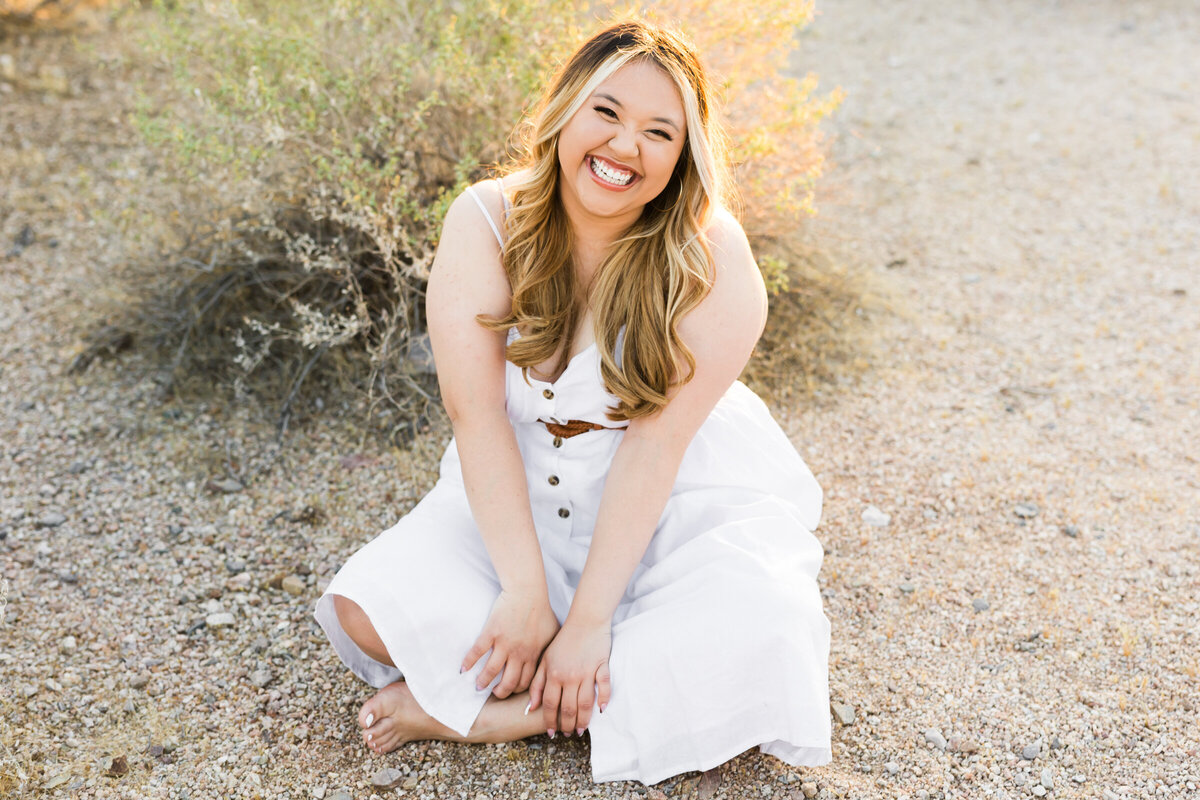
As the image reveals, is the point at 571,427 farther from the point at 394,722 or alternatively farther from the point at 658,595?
the point at 394,722

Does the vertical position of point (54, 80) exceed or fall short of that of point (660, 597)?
it exceeds it

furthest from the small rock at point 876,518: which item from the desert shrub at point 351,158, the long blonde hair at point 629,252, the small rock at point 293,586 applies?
the small rock at point 293,586

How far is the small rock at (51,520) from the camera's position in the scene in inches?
114

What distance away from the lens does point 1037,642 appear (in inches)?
100

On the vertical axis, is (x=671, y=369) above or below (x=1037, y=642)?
above

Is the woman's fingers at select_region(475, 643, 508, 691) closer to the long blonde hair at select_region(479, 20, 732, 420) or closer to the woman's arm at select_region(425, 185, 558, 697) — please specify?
the woman's arm at select_region(425, 185, 558, 697)

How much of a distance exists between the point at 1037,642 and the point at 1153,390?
155 cm

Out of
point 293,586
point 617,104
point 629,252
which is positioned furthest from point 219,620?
point 617,104

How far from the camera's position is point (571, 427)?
2.26 metres

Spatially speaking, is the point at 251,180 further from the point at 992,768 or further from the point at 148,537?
the point at 992,768

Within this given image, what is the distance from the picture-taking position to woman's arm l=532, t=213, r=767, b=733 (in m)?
2.09

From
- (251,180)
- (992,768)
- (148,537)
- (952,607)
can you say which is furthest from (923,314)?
(148,537)

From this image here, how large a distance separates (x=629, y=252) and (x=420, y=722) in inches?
44.7

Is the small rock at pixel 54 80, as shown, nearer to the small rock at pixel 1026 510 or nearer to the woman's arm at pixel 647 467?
the woman's arm at pixel 647 467
